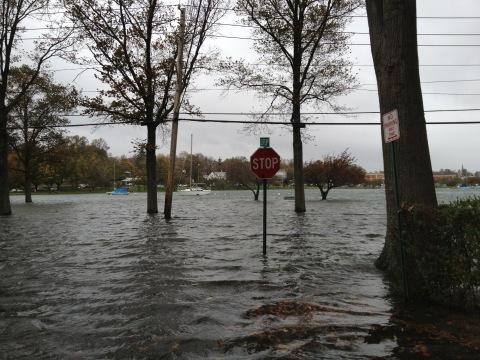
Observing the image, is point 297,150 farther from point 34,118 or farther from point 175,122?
point 34,118

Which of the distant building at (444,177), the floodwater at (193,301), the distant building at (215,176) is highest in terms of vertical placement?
the distant building at (215,176)

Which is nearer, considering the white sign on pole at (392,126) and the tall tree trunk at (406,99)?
the white sign on pole at (392,126)

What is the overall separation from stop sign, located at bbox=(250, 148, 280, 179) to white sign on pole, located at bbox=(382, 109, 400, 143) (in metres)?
3.91

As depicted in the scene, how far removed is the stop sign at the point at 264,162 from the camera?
10.2 meters

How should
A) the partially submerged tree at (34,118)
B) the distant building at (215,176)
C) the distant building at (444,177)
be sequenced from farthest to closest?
the distant building at (444,177)
the distant building at (215,176)
the partially submerged tree at (34,118)

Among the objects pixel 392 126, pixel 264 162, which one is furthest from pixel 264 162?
pixel 392 126

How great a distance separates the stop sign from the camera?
33.6ft

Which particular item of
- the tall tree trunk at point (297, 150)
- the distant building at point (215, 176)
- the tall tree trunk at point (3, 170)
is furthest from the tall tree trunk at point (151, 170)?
the distant building at point (215, 176)

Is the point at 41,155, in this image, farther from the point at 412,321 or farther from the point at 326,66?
Answer: the point at 412,321

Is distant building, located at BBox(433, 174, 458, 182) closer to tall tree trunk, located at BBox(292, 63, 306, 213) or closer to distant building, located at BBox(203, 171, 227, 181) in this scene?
distant building, located at BBox(203, 171, 227, 181)

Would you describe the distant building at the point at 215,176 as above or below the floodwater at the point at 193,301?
above

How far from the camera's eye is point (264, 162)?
406 inches

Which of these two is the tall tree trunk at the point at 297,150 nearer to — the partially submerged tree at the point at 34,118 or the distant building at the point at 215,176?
the partially submerged tree at the point at 34,118

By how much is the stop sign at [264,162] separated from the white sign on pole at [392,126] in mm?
3905
